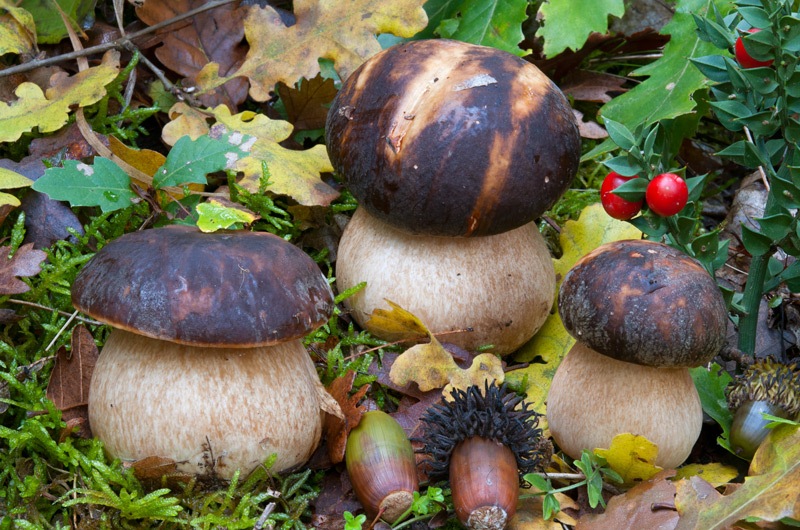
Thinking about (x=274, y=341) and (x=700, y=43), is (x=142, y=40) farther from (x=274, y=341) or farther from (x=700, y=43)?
(x=700, y=43)

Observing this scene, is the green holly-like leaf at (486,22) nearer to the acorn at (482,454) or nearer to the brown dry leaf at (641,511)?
the acorn at (482,454)

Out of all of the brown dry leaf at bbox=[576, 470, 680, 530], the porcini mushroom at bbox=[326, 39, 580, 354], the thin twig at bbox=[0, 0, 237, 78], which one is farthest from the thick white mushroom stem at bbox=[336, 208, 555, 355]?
the thin twig at bbox=[0, 0, 237, 78]

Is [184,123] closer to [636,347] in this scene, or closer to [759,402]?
[636,347]

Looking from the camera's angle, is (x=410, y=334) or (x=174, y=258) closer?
(x=174, y=258)

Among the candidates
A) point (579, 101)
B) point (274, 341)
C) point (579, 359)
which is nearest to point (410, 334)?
point (579, 359)

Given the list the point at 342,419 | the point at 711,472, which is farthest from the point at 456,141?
the point at 711,472

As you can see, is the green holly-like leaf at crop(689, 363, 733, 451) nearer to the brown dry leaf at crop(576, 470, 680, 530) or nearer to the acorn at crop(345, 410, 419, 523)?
the brown dry leaf at crop(576, 470, 680, 530)

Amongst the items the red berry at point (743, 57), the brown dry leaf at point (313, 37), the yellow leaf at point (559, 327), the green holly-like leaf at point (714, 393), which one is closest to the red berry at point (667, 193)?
the red berry at point (743, 57)
